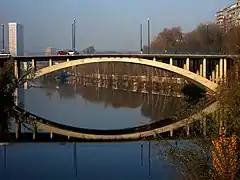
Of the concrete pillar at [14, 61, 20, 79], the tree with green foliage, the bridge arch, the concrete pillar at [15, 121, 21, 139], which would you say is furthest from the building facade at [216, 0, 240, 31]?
the tree with green foliage

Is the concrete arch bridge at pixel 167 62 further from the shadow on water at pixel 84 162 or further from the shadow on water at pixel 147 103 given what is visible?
the shadow on water at pixel 84 162

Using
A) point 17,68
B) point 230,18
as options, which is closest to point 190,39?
point 230,18

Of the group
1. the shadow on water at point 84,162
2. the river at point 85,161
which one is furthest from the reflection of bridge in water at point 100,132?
the shadow on water at point 84,162

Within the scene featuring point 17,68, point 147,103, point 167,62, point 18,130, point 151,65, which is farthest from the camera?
point 167,62

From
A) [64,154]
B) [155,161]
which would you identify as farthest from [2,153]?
[155,161]

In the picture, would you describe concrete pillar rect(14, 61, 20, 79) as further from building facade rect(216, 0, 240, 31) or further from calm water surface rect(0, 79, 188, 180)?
building facade rect(216, 0, 240, 31)

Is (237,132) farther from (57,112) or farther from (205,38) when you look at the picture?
(205,38)

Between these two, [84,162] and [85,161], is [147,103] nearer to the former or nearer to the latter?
[85,161]

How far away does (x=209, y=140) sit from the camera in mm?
6199

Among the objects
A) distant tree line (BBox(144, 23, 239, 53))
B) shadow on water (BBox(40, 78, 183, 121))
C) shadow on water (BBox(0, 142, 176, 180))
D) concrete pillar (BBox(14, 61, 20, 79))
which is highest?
distant tree line (BBox(144, 23, 239, 53))

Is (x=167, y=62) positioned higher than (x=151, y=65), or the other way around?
(x=167, y=62)

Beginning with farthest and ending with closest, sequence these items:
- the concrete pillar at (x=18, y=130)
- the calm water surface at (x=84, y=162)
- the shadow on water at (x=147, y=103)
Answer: the shadow on water at (x=147, y=103), the concrete pillar at (x=18, y=130), the calm water surface at (x=84, y=162)

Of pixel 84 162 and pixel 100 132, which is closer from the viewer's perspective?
pixel 84 162

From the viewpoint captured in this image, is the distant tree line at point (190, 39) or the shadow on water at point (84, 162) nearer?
the shadow on water at point (84, 162)
